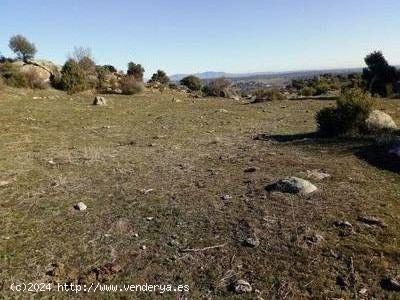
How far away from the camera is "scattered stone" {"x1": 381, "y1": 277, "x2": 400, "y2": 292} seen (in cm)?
532

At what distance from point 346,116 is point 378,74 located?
2390 centimetres

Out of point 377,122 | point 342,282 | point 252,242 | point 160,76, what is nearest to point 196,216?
point 252,242

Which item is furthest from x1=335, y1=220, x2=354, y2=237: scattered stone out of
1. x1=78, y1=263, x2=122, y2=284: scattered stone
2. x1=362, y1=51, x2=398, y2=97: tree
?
x1=362, y1=51, x2=398, y2=97: tree

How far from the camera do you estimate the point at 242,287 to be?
5.43 meters

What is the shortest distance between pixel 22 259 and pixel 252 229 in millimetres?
3383

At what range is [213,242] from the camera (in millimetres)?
6598

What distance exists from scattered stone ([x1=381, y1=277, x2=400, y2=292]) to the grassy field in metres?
0.09

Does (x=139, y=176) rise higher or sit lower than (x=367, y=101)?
lower

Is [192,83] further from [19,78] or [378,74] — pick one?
[19,78]

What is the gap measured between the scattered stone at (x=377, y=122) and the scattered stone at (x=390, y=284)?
9336mm

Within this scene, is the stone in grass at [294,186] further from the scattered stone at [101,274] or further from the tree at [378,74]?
the tree at [378,74]

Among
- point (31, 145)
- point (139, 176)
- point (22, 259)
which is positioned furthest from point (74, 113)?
point (22, 259)

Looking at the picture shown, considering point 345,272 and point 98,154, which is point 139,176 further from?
point 345,272

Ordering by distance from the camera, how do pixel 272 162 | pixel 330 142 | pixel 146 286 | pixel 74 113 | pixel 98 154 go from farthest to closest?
pixel 74 113, pixel 330 142, pixel 98 154, pixel 272 162, pixel 146 286
